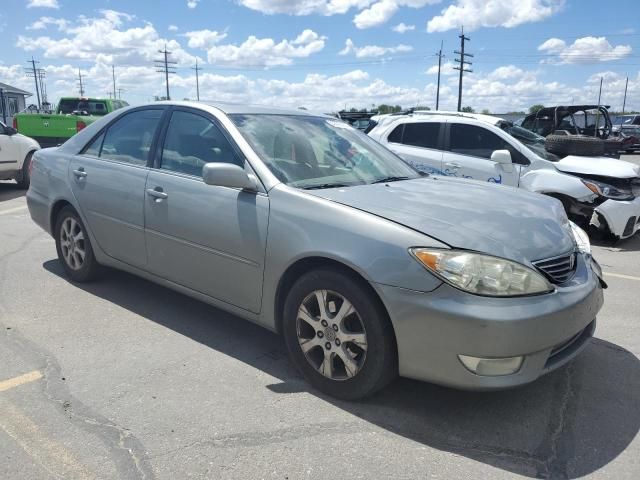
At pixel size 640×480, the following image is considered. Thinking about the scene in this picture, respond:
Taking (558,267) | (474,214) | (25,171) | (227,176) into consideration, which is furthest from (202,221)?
(25,171)

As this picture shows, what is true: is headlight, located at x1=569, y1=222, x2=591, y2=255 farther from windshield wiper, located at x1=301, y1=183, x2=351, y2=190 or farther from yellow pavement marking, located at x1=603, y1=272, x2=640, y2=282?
yellow pavement marking, located at x1=603, y1=272, x2=640, y2=282

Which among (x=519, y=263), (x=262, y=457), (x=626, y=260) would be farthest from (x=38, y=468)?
(x=626, y=260)

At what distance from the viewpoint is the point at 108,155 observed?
15.2ft

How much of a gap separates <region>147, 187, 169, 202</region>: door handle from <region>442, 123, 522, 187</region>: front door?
488cm

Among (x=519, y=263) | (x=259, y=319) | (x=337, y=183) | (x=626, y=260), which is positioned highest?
(x=337, y=183)

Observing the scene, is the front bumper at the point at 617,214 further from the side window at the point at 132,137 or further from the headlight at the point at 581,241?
the side window at the point at 132,137

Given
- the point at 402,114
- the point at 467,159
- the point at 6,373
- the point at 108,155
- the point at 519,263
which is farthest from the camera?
the point at 402,114

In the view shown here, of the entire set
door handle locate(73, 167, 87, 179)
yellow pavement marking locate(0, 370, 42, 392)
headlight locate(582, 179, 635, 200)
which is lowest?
yellow pavement marking locate(0, 370, 42, 392)

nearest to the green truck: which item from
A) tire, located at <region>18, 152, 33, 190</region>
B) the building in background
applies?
tire, located at <region>18, 152, 33, 190</region>

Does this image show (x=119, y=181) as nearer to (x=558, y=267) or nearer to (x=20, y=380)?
(x=20, y=380)

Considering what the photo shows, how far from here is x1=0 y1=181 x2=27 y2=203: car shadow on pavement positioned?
10398 millimetres

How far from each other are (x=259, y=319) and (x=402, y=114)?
20.1 ft

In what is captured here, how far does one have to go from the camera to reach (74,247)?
4977mm

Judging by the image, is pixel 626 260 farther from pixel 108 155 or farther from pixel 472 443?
pixel 108 155
